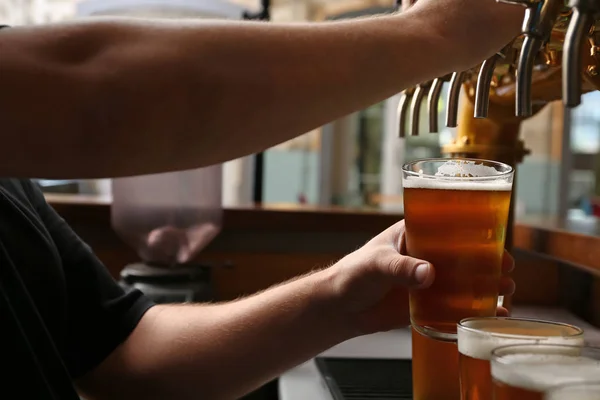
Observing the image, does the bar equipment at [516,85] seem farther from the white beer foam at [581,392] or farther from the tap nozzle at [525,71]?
the white beer foam at [581,392]

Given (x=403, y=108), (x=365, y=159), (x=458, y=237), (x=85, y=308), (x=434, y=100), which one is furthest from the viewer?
(x=365, y=159)

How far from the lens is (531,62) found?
0.62 m

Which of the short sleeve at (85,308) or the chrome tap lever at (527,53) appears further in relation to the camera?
the short sleeve at (85,308)

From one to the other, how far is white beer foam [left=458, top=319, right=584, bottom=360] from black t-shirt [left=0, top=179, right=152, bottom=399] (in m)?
0.58

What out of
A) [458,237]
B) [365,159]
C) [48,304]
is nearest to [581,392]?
[458,237]

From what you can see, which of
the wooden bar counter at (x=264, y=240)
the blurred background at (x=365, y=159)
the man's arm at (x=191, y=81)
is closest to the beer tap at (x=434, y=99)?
the man's arm at (x=191, y=81)

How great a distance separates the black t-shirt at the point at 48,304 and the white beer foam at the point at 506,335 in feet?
1.91

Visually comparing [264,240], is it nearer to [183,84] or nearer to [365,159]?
[183,84]

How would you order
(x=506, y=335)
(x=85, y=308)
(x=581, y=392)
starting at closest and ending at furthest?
(x=581, y=392), (x=506, y=335), (x=85, y=308)

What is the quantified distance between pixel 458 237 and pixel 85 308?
2.38 ft

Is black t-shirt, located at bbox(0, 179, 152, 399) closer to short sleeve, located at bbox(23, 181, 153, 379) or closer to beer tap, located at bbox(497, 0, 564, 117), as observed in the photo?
short sleeve, located at bbox(23, 181, 153, 379)

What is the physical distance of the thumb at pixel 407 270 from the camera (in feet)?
2.33

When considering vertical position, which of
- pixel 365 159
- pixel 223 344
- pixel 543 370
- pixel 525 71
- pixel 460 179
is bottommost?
pixel 365 159

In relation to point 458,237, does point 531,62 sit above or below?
above
